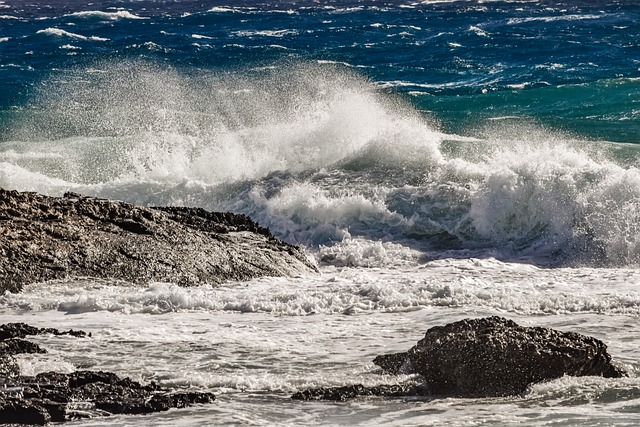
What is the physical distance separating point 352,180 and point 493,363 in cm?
961

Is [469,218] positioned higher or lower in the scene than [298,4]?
lower

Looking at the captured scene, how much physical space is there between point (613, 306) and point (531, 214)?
528 cm

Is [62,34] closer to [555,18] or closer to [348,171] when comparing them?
[555,18]

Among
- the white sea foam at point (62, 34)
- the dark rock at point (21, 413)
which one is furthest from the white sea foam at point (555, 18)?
the dark rock at point (21, 413)

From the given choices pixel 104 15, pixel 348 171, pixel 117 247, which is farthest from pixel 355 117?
pixel 104 15

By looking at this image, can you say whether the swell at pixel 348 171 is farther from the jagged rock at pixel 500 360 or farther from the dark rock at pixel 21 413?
the dark rock at pixel 21 413

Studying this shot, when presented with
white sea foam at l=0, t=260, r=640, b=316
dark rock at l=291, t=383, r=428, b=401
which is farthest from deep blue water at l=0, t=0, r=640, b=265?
dark rock at l=291, t=383, r=428, b=401

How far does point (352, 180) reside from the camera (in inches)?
691

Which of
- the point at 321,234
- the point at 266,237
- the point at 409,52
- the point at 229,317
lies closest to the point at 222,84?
the point at 409,52

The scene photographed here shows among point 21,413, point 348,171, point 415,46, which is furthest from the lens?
point 415,46

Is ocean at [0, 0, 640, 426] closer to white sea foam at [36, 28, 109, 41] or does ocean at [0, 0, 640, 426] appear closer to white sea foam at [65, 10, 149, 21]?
white sea foam at [36, 28, 109, 41]

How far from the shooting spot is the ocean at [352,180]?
8.64 metres

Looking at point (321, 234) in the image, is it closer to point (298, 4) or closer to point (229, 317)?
point (229, 317)

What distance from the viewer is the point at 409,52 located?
34.2 m
